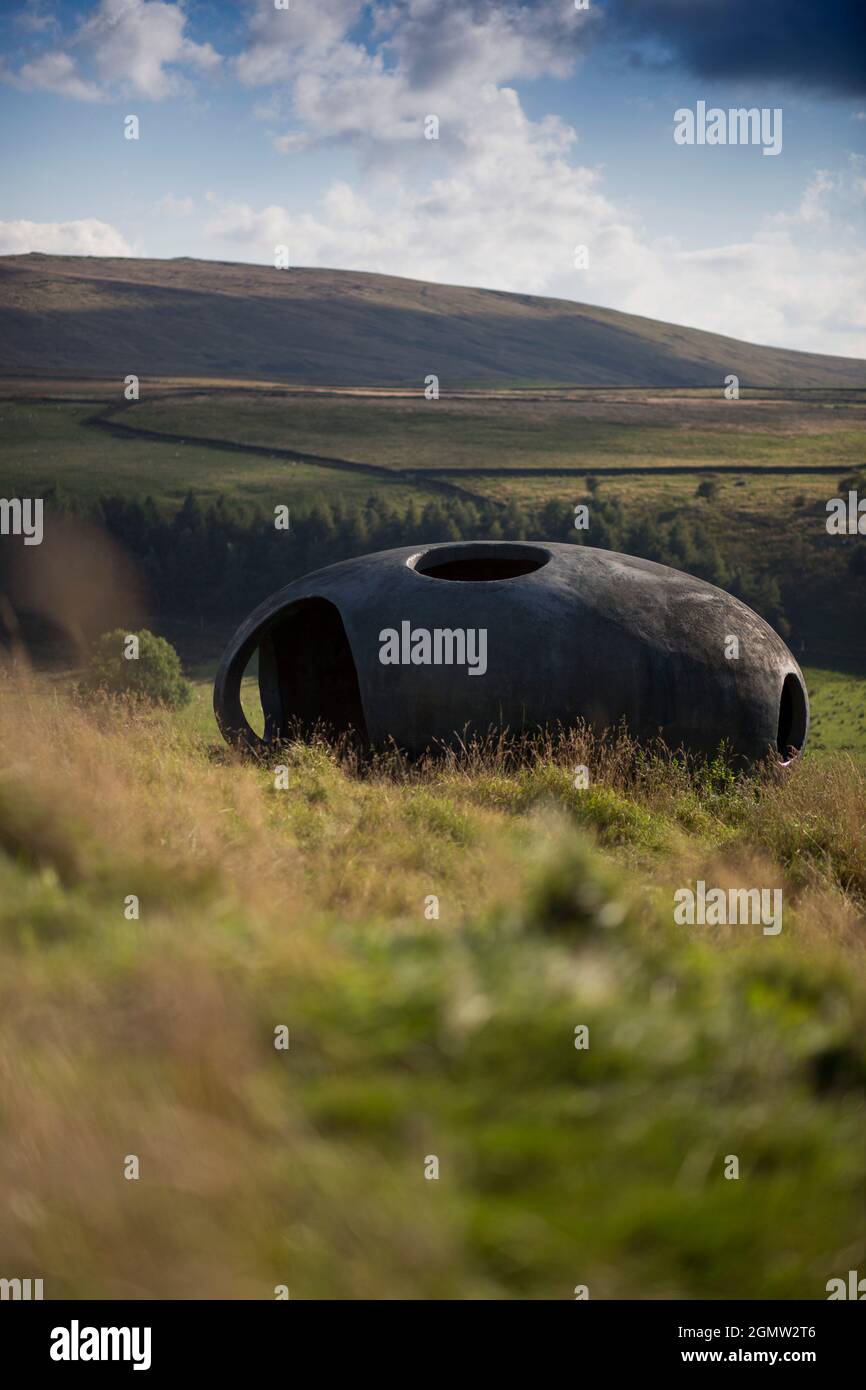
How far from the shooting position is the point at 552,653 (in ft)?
36.2

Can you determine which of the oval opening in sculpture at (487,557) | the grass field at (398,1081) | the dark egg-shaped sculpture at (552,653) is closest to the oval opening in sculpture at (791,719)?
the dark egg-shaped sculpture at (552,653)

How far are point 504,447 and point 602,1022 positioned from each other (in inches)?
4218

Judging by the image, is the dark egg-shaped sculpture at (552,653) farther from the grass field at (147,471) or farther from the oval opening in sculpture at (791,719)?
the grass field at (147,471)

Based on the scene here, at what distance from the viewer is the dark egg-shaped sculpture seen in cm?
1104

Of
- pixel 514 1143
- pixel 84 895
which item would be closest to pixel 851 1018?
pixel 514 1143

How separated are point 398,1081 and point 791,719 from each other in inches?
434

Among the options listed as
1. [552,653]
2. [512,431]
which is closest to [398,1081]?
[552,653]

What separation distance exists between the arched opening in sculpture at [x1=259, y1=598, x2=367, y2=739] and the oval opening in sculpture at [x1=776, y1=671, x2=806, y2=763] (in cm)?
535

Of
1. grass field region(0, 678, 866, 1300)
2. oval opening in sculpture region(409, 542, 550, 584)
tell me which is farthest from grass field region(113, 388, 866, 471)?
grass field region(0, 678, 866, 1300)

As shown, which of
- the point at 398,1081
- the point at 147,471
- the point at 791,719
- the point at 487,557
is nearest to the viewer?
the point at 398,1081

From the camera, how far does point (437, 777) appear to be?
398 inches

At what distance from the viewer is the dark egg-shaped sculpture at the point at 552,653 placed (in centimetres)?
1104

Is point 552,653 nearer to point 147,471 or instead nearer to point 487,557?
point 487,557

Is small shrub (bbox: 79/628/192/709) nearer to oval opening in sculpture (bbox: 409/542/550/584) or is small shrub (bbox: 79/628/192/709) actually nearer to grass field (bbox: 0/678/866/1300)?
oval opening in sculpture (bbox: 409/542/550/584)
